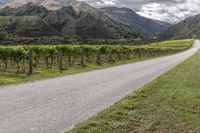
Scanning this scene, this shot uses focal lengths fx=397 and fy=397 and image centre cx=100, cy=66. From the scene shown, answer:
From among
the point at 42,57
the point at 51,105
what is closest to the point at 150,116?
the point at 51,105

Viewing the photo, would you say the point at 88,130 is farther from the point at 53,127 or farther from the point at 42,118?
the point at 42,118

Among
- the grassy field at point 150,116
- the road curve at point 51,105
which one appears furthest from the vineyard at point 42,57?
the grassy field at point 150,116

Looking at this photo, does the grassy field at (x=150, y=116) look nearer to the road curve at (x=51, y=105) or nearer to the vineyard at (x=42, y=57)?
the road curve at (x=51, y=105)

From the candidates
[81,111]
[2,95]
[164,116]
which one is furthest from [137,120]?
[2,95]

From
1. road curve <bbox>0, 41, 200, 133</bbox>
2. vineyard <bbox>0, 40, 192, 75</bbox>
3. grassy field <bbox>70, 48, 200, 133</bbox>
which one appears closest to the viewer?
road curve <bbox>0, 41, 200, 133</bbox>

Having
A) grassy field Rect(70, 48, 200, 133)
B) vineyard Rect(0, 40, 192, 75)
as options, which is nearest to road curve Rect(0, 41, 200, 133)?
grassy field Rect(70, 48, 200, 133)

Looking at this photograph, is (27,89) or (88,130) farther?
(27,89)

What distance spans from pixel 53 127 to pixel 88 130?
1.12 meters

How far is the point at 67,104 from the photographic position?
1731 centimetres

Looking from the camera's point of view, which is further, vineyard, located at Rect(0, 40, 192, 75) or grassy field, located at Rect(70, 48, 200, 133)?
vineyard, located at Rect(0, 40, 192, 75)

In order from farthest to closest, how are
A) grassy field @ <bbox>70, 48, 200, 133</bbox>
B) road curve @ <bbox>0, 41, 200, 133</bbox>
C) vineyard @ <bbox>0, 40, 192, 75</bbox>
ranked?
vineyard @ <bbox>0, 40, 192, 75</bbox>
grassy field @ <bbox>70, 48, 200, 133</bbox>
road curve @ <bbox>0, 41, 200, 133</bbox>

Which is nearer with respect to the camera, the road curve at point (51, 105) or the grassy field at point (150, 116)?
the road curve at point (51, 105)

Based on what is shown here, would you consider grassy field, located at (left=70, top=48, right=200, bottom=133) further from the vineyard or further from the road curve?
the vineyard

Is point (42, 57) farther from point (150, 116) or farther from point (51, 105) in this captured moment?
point (150, 116)
